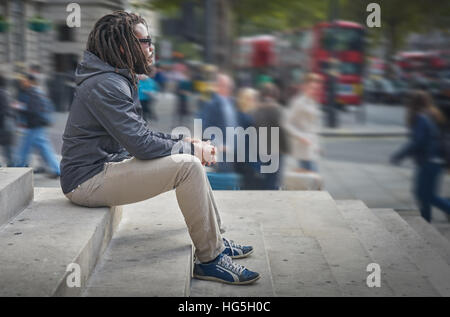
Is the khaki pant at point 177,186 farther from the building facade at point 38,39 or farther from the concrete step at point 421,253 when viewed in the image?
the building facade at point 38,39

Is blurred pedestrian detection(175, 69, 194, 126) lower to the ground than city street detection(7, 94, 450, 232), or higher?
higher

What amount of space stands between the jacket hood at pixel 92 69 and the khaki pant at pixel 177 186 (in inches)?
16.7

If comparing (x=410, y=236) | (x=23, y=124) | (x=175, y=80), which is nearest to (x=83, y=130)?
(x=410, y=236)

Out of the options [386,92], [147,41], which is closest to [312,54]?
[386,92]

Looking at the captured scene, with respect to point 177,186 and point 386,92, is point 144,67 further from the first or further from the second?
point 386,92

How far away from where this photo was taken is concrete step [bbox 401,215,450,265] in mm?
4416

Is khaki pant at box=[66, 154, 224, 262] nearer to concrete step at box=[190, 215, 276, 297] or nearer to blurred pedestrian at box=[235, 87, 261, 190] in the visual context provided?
concrete step at box=[190, 215, 276, 297]

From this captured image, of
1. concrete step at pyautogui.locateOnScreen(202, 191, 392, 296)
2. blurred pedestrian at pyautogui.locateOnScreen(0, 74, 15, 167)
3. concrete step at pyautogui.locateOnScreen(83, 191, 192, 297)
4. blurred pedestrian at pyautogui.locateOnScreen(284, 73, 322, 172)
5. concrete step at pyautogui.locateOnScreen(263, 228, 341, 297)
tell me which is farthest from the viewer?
blurred pedestrian at pyautogui.locateOnScreen(0, 74, 15, 167)

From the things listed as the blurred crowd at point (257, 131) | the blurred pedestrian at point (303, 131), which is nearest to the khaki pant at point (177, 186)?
the blurred crowd at point (257, 131)

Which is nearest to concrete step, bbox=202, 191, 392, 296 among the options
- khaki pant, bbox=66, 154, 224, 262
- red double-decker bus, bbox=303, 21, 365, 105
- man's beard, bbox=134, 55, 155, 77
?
khaki pant, bbox=66, 154, 224, 262

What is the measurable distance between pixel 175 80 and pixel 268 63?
4.14 meters

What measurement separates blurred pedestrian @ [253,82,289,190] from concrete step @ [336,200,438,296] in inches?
34.2

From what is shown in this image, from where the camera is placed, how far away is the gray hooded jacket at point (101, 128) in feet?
9.25
